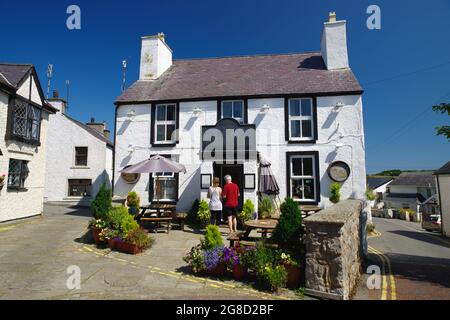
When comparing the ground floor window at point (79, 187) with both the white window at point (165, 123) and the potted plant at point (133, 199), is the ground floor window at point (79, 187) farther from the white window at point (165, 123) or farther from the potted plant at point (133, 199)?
the white window at point (165, 123)

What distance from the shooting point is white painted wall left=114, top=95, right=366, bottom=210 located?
40.8ft

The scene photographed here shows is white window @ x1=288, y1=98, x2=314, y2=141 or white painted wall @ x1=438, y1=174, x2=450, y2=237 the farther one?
white painted wall @ x1=438, y1=174, x2=450, y2=237

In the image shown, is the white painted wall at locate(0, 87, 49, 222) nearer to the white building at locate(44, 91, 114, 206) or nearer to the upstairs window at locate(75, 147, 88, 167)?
the white building at locate(44, 91, 114, 206)

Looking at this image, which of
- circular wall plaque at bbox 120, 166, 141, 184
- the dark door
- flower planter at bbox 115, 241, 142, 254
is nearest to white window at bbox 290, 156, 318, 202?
the dark door

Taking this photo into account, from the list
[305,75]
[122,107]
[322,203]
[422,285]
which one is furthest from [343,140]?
[122,107]

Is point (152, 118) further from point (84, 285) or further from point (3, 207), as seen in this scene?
point (84, 285)

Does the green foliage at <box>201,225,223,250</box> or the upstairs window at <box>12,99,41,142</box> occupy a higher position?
the upstairs window at <box>12,99,41,142</box>

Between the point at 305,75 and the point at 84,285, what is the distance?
1375cm

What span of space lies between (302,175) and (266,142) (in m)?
2.45

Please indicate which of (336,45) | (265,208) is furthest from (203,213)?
(336,45)

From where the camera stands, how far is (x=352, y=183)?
12.3m

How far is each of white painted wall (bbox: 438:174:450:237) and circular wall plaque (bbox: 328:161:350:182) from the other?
11.1m

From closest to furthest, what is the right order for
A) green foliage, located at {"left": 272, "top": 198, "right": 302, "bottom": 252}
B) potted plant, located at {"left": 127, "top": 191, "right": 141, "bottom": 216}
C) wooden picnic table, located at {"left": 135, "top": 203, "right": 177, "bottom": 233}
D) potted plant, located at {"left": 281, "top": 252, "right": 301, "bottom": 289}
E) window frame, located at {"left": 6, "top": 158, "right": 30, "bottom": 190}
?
potted plant, located at {"left": 281, "top": 252, "right": 301, "bottom": 289} → green foliage, located at {"left": 272, "top": 198, "right": 302, "bottom": 252} → wooden picnic table, located at {"left": 135, "top": 203, "right": 177, "bottom": 233} → window frame, located at {"left": 6, "top": 158, "right": 30, "bottom": 190} → potted plant, located at {"left": 127, "top": 191, "right": 141, "bottom": 216}

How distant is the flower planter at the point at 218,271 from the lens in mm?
5758
